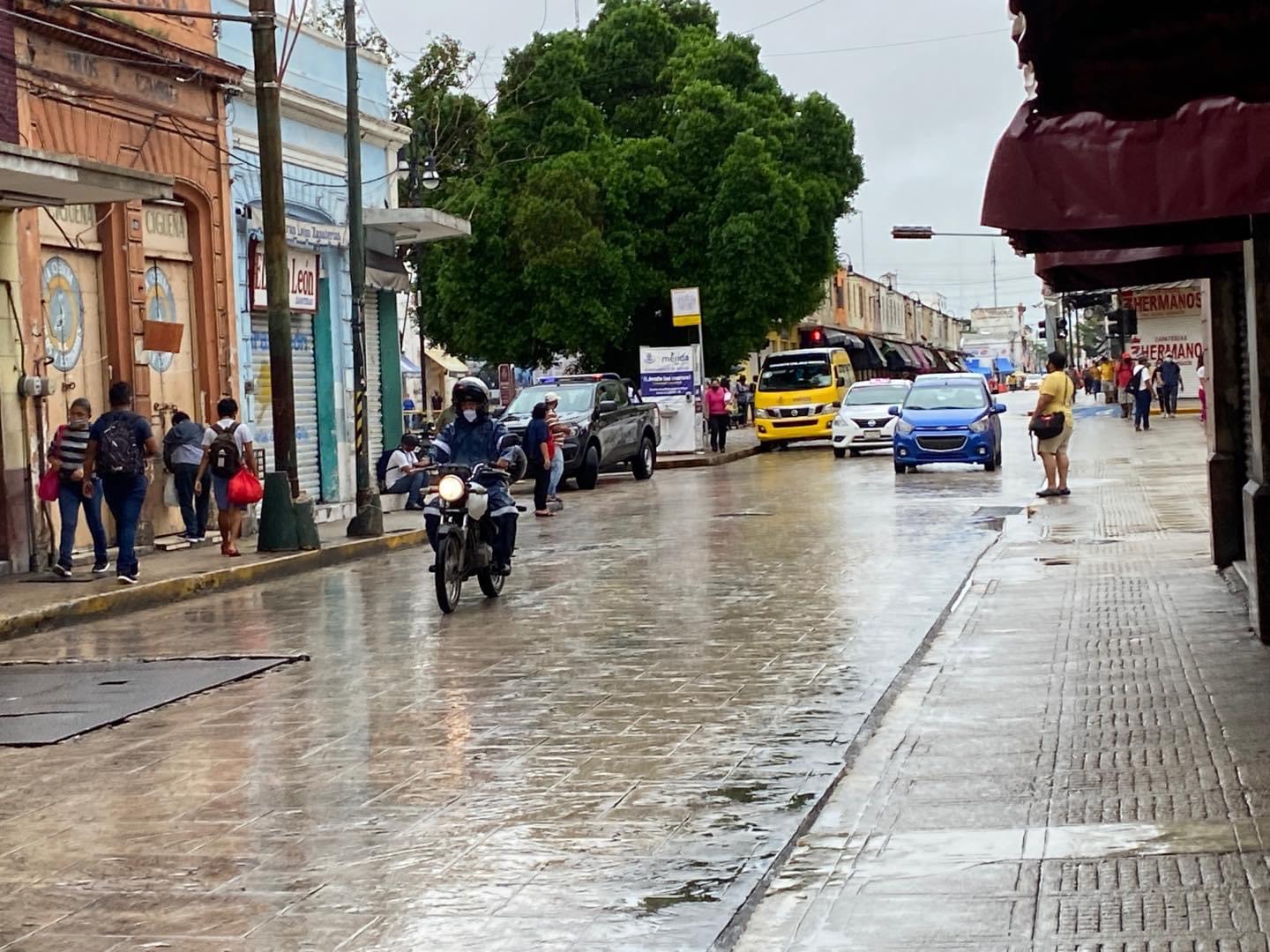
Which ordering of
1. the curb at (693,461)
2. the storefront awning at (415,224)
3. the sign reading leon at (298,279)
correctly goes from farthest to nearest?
the curb at (693,461), the storefront awning at (415,224), the sign reading leon at (298,279)

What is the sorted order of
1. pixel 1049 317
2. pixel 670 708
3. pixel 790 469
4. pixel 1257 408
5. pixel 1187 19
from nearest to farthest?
pixel 1187 19 < pixel 670 708 < pixel 1257 408 < pixel 790 469 < pixel 1049 317

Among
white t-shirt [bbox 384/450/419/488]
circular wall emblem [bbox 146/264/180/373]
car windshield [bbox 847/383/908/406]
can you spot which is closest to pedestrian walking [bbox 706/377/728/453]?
car windshield [bbox 847/383/908/406]

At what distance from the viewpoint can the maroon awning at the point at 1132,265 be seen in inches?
428

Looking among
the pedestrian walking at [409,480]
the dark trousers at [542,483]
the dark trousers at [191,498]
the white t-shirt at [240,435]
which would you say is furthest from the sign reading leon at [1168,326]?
the white t-shirt at [240,435]

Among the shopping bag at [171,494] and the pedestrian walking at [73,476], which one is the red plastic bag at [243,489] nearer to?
the shopping bag at [171,494]

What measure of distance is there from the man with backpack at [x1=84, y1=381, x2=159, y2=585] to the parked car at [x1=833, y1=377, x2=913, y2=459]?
2101cm

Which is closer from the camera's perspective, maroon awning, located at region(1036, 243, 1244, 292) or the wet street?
the wet street

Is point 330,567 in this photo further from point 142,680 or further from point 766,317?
point 766,317

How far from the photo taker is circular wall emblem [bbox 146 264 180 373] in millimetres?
20312

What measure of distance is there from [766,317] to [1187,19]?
37185 mm

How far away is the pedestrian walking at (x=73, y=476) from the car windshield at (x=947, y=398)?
633 inches

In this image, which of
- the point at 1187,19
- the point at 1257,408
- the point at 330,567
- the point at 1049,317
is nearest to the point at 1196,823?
the point at 1187,19

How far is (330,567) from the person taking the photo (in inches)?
717

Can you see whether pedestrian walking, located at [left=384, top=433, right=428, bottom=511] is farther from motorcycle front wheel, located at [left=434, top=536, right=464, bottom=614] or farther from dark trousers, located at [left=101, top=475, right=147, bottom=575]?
motorcycle front wheel, located at [left=434, top=536, right=464, bottom=614]
